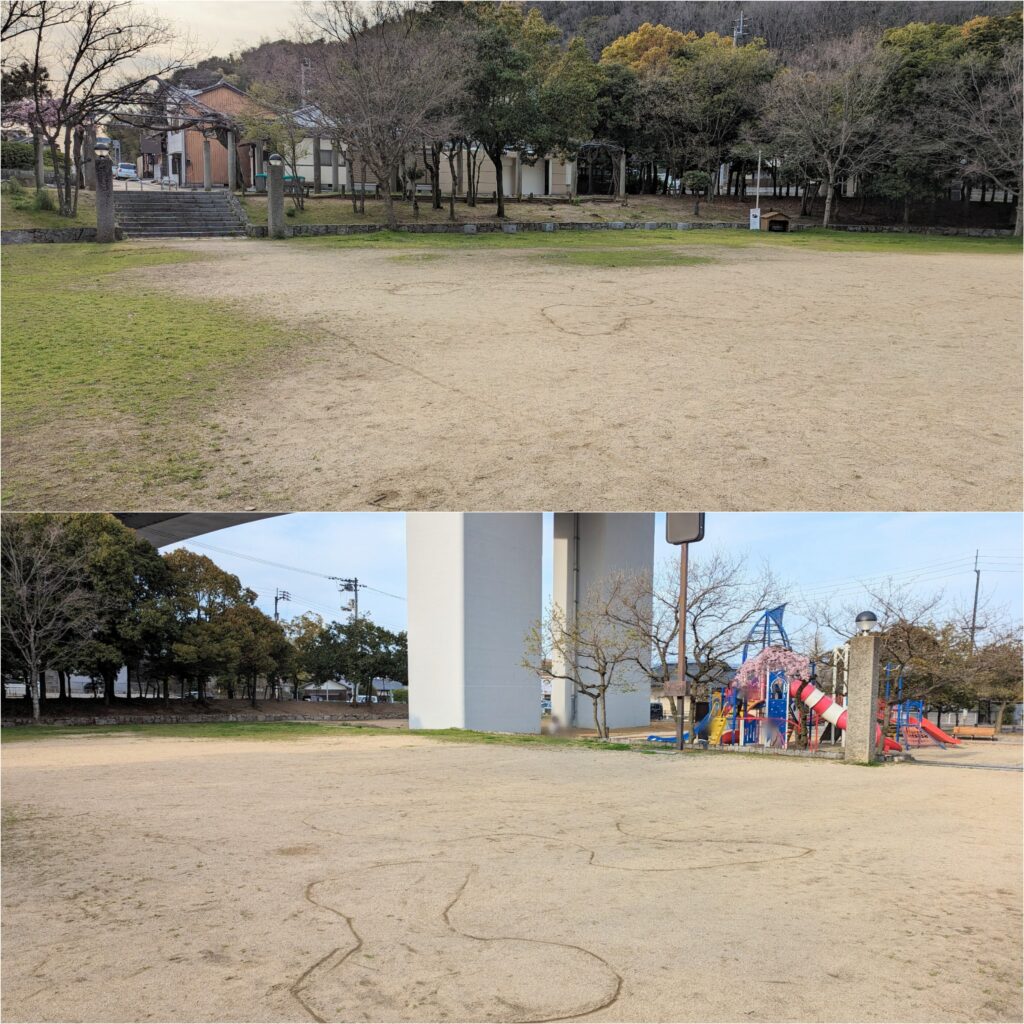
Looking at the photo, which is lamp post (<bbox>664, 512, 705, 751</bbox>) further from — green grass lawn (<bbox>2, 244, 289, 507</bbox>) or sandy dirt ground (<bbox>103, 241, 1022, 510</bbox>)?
green grass lawn (<bbox>2, 244, 289, 507</bbox>)

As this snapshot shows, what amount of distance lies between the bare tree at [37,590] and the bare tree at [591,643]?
26.9 feet

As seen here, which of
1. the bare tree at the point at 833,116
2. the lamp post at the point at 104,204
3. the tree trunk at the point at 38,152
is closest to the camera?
the lamp post at the point at 104,204

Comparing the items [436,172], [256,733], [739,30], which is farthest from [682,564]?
[739,30]

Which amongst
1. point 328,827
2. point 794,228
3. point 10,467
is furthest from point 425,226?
point 328,827

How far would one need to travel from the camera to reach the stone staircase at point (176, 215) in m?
22.6

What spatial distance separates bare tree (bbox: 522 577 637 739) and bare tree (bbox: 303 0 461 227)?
1347 centimetres

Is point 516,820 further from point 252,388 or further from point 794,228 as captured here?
point 794,228

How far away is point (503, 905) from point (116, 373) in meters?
6.24

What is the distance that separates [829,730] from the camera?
15.6 meters

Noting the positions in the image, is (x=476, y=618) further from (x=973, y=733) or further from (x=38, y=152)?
(x=38, y=152)

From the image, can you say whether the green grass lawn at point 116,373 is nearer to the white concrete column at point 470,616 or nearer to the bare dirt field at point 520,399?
the bare dirt field at point 520,399

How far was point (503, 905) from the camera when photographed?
3467mm

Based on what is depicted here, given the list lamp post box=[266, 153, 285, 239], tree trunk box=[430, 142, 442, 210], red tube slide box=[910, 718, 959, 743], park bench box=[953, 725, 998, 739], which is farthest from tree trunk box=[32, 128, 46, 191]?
park bench box=[953, 725, 998, 739]

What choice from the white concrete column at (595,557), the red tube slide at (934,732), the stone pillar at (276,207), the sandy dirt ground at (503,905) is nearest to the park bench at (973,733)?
the red tube slide at (934,732)
